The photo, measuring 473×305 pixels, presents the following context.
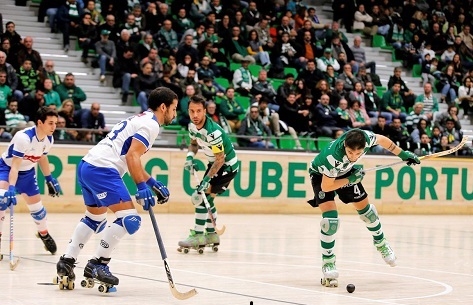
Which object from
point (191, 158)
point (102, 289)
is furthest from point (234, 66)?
point (102, 289)

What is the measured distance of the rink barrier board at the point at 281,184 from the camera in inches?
731

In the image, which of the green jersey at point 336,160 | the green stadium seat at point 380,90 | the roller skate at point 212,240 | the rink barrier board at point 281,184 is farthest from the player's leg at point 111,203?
the green stadium seat at point 380,90

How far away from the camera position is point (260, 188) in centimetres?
2030

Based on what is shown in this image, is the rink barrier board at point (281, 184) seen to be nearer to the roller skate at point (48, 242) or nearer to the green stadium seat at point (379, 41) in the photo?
the roller skate at point (48, 242)

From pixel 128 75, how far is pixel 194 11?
3539mm

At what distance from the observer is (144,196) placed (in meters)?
8.27

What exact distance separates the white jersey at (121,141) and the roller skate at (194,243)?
3.89m

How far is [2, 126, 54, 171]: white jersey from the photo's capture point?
11.2 metres

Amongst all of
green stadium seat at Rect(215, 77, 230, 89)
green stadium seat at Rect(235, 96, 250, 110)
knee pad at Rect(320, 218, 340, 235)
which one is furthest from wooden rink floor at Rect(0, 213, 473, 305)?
green stadium seat at Rect(215, 77, 230, 89)

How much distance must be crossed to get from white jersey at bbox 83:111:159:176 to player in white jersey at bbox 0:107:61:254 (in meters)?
2.17

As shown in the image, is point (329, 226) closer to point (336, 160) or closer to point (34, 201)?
point (336, 160)

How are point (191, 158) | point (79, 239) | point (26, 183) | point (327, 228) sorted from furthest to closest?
point (191, 158)
point (26, 183)
point (327, 228)
point (79, 239)

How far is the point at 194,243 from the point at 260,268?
1.72 meters

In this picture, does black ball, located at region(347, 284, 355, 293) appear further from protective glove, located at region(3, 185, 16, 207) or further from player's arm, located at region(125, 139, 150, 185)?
protective glove, located at region(3, 185, 16, 207)
